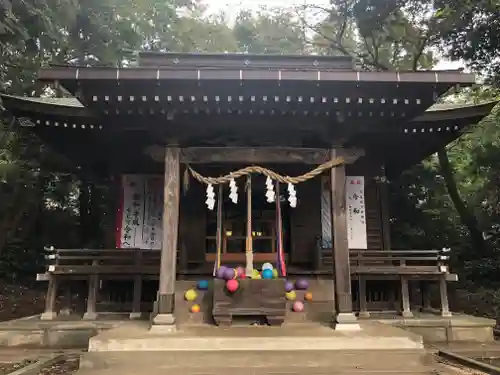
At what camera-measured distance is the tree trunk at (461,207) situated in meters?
13.7

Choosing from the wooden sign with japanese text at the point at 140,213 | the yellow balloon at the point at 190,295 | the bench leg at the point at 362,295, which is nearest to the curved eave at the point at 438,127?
the bench leg at the point at 362,295

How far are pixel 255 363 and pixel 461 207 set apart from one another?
11.3m

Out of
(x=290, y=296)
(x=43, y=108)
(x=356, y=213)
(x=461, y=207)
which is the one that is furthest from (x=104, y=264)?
(x=461, y=207)

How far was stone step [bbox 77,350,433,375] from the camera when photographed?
17.6 feet

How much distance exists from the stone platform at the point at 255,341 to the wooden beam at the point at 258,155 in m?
2.96

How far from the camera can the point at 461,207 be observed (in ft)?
45.8

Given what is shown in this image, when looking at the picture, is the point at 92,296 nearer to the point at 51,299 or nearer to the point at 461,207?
the point at 51,299

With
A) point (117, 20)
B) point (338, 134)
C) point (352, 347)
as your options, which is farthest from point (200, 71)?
point (117, 20)

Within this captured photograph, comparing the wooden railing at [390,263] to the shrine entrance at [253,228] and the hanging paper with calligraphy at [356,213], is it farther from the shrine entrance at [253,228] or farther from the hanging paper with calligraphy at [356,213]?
the shrine entrance at [253,228]

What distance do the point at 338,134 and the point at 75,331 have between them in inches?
255

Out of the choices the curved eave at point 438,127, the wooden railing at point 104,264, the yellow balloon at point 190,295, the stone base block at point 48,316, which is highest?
the curved eave at point 438,127

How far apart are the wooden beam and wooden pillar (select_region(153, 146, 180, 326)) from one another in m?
0.23

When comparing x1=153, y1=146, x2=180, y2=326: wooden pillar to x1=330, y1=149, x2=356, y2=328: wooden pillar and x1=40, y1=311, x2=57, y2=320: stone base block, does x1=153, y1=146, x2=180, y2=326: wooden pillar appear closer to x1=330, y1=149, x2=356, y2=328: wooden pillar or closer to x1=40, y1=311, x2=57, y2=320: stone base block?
x1=330, y1=149, x2=356, y2=328: wooden pillar

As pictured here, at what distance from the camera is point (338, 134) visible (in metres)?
7.34
